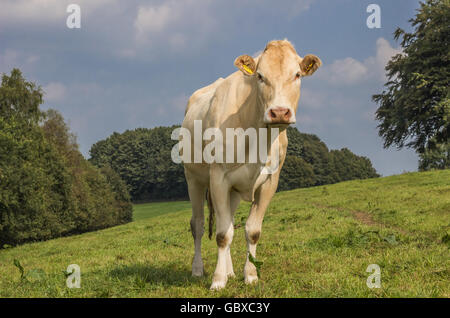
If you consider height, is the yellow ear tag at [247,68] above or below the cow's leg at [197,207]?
above

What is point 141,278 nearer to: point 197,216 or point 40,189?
point 197,216

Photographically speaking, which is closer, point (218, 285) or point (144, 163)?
point (218, 285)

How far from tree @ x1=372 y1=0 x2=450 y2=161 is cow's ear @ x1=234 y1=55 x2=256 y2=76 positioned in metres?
31.3

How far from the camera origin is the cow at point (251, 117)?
527 cm

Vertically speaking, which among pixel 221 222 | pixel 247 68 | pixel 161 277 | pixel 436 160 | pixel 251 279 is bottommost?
pixel 161 277

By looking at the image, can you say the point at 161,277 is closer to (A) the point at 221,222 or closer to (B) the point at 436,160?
(A) the point at 221,222

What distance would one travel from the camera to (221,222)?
19.7 feet

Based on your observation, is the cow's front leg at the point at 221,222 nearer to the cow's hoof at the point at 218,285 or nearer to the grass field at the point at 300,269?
the cow's hoof at the point at 218,285

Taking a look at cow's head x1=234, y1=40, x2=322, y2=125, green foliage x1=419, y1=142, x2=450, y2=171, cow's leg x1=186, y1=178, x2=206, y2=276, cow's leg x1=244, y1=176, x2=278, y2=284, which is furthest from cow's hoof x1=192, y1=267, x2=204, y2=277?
green foliage x1=419, y1=142, x2=450, y2=171

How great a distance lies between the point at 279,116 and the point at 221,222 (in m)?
1.92

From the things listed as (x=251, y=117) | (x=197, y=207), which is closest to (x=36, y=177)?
(x=197, y=207)

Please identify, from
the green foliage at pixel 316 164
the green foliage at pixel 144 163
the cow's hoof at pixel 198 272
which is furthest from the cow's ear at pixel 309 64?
the green foliage at pixel 144 163

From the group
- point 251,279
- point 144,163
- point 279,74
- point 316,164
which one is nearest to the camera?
point 279,74

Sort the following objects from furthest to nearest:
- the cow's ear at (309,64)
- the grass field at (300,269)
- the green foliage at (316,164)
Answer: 1. the green foliage at (316,164)
2. the grass field at (300,269)
3. the cow's ear at (309,64)
